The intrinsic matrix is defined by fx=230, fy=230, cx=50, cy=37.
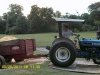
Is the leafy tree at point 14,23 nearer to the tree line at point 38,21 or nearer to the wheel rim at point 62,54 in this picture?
the tree line at point 38,21

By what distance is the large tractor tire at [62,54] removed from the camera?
8.50 meters

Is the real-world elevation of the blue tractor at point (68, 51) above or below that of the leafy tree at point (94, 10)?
below

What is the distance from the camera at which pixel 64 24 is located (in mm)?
9656

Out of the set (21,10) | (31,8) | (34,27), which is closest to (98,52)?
(34,27)

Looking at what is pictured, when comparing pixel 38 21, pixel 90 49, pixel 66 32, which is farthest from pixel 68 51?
pixel 38 21

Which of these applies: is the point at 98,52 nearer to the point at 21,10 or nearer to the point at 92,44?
the point at 92,44

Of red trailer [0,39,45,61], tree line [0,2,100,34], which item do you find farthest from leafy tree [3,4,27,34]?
red trailer [0,39,45,61]

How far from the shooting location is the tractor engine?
8.80 m

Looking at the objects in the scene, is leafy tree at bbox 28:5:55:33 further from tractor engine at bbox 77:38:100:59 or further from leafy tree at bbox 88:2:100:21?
tractor engine at bbox 77:38:100:59

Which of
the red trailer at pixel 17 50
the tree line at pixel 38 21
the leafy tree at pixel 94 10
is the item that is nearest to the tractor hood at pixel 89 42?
the red trailer at pixel 17 50

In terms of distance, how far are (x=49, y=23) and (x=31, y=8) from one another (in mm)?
11594

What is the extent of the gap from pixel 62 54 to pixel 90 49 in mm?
1099

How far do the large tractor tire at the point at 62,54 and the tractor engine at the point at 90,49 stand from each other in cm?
57

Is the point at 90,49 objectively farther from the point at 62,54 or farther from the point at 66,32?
the point at 66,32
